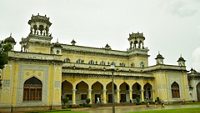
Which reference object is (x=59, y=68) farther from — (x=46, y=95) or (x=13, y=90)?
(x=13, y=90)

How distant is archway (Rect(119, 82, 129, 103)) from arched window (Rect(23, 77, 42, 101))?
1809 centimetres

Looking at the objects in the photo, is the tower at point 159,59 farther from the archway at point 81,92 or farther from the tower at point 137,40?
the archway at point 81,92

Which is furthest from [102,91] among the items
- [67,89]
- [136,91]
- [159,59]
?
[159,59]

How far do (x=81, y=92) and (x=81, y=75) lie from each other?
3.88 m

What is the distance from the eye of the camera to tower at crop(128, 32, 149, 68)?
5009 centimetres

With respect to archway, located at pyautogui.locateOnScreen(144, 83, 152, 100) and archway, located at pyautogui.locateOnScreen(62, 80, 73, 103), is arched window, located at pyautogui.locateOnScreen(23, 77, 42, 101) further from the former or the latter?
archway, located at pyautogui.locateOnScreen(144, 83, 152, 100)

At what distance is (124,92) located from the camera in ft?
147

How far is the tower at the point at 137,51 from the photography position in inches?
1972

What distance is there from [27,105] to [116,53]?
24830mm

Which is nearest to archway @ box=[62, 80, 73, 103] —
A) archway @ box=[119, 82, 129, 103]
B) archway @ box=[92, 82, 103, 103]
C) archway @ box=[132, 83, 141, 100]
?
archway @ box=[92, 82, 103, 103]

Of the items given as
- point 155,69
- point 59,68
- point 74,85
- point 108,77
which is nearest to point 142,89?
point 155,69

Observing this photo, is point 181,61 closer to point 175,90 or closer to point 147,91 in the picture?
point 175,90

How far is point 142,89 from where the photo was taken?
44.2m

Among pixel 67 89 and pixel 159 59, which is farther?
pixel 159 59
